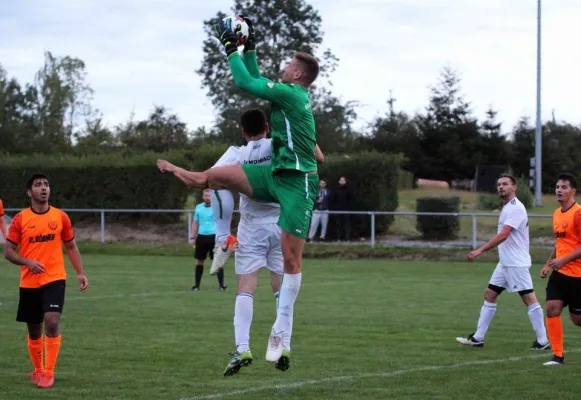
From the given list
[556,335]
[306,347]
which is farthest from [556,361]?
[306,347]

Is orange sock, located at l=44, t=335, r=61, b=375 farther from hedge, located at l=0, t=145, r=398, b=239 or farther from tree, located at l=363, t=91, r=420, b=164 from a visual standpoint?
tree, located at l=363, t=91, r=420, b=164

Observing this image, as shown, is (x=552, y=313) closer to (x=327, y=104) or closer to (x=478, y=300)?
(x=478, y=300)

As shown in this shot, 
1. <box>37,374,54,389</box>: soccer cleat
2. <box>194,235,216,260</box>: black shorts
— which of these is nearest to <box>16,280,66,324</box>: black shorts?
<box>37,374,54,389</box>: soccer cleat

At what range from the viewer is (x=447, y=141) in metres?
75.4

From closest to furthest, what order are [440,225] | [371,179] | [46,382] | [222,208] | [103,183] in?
1. [222,208]
2. [46,382]
3. [440,225]
4. [371,179]
5. [103,183]

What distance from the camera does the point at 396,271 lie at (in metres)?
28.1

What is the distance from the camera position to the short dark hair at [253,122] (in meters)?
9.75

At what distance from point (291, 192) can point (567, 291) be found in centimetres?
484

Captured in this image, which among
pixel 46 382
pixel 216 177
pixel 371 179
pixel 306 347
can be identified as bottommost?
pixel 306 347

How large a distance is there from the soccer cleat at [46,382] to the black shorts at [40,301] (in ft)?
2.33

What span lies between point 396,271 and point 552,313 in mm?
15905

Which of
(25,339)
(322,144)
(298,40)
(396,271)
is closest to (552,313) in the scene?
(25,339)

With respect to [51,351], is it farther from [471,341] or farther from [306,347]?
[471,341]

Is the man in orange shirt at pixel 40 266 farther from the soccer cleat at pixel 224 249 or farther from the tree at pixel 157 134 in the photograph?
the tree at pixel 157 134
